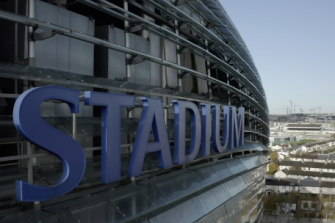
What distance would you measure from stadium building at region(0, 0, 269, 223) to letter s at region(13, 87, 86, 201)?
0.07 feet

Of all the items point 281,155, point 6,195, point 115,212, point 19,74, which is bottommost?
point 281,155

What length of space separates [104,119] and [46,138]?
190 centimetres

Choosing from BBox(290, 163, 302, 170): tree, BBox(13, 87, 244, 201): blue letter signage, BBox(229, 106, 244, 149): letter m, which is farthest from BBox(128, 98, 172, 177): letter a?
BBox(290, 163, 302, 170): tree

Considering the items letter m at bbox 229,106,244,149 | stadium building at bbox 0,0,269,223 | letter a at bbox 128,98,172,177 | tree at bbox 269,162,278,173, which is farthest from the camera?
tree at bbox 269,162,278,173

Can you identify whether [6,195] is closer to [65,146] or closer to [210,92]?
[65,146]

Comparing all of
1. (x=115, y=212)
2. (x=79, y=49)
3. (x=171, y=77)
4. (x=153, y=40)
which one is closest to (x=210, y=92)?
(x=171, y=77)

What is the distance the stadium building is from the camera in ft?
26.8

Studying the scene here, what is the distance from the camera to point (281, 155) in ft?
476

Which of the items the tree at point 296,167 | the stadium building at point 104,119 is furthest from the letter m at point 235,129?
the tree at point 296,167

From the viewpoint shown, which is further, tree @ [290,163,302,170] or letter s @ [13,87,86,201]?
tree @ [290,163,302,170]

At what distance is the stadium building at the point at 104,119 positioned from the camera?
8.16 meters

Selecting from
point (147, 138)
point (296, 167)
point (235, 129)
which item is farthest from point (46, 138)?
point (296, 167)

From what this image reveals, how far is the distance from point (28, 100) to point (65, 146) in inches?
56.3

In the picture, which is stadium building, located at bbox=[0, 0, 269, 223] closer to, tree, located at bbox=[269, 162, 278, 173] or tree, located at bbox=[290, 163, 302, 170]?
tree, located at bbox=[269, 162, 278, 173]
